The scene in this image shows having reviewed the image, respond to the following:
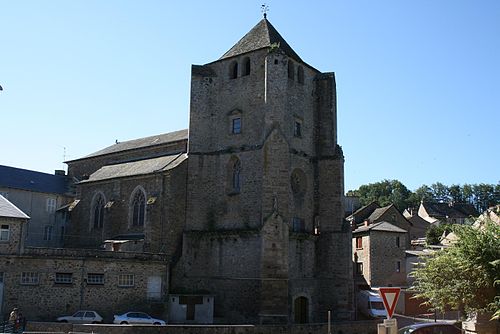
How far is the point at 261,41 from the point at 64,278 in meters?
19.7

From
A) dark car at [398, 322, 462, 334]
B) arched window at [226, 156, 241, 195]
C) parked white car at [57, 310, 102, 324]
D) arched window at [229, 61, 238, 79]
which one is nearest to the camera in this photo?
dark car at [398, 322, 462, 334]

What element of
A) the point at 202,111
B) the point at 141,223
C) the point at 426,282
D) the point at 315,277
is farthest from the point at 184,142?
the point at 426,282

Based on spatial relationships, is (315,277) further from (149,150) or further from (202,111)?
(149,150)

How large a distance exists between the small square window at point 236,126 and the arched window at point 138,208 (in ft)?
25.8

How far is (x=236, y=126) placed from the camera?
36188 millimetres

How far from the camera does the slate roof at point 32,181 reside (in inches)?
1761

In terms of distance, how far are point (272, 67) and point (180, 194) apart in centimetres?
1029

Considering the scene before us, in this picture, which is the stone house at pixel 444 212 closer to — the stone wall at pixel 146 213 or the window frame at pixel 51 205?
the stone wall at pixel 146 213

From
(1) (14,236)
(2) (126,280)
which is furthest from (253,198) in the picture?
(1) (14,236)

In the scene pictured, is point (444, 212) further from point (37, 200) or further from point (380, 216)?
point (37, 200)

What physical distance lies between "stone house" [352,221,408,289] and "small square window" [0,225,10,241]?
1070 inches

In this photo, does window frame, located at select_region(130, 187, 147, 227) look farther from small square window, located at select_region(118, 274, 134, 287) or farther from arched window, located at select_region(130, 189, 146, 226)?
small square window, located at select_region(118, 274, 134, 287)

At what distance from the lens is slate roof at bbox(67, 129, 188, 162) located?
139ft

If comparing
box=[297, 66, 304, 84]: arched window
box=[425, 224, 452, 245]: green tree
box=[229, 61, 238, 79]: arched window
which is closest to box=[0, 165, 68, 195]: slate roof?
box=[229, 61, 238, 79]: arched window
